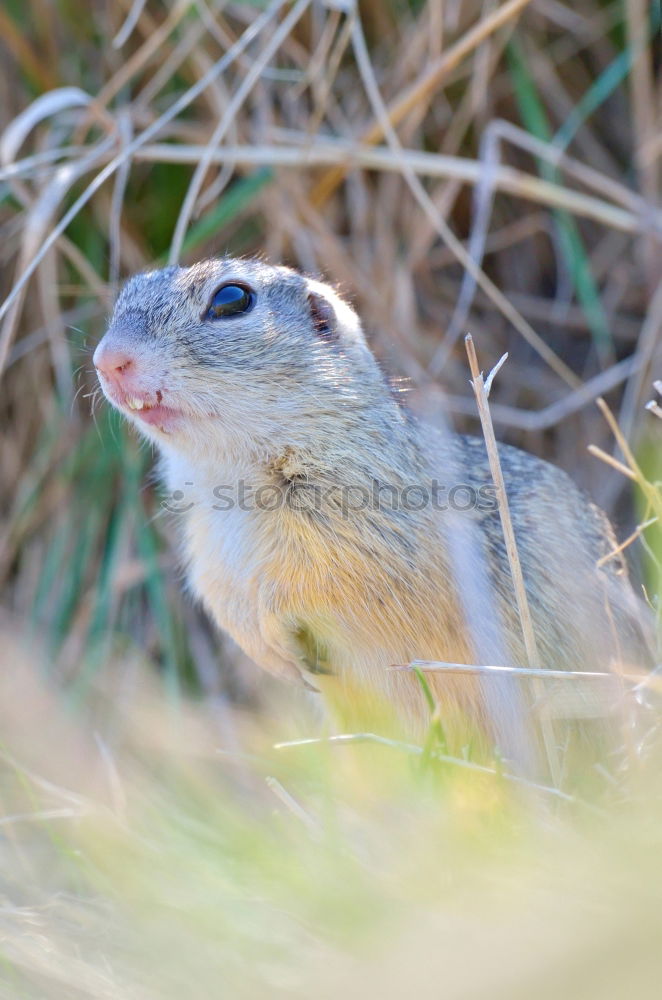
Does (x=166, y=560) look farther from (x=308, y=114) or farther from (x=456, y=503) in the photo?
(x=308, y=114)

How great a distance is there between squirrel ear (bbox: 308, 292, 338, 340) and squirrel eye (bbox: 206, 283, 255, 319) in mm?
207

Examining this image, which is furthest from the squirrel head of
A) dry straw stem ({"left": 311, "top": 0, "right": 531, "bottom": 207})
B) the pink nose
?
dry straw stem ({"left": 311, "top": 0, "right": 531, "bottom": 207})

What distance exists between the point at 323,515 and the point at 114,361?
0.70 m

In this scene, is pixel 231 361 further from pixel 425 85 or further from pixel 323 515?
pixel 425 85

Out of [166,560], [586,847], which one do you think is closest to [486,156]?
[166,560]

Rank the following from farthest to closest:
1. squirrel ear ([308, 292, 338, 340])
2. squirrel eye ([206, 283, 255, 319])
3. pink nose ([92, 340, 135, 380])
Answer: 1. squirrel ear ([308, 292, 338, 340])
2. squirrel eye ([206, 283, 255, 319])
3. pink nose ([92, 340, 135, 380])

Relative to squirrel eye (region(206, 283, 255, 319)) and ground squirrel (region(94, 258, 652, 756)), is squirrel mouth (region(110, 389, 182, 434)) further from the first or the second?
squirrel eye (region(206, 283, 255, 319))

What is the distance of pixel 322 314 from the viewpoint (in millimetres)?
3320

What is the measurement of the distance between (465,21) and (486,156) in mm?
762

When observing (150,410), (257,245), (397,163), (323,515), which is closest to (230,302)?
(150,410)

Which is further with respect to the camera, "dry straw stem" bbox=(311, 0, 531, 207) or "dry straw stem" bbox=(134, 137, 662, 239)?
"dry straw stem" bbox=(134, 137, 662, 239)

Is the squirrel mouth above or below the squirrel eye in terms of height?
below

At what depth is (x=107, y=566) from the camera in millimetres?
4461

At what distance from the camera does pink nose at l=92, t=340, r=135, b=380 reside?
2812 millimetres
